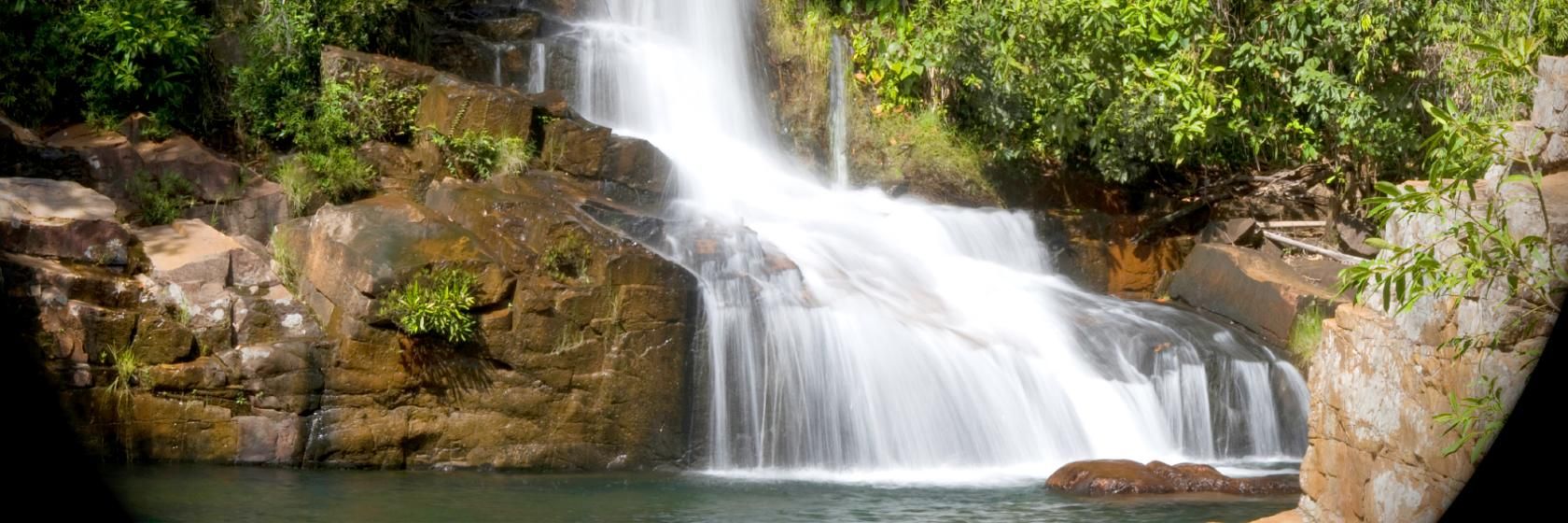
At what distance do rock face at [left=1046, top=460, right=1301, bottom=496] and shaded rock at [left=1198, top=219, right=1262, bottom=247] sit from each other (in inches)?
241

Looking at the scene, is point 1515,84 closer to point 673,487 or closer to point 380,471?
point 673,487

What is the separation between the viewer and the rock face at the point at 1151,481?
984 cm

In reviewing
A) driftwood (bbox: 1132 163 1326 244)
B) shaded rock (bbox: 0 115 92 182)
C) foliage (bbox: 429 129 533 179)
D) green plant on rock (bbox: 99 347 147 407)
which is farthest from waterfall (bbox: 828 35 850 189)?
green plant on rock (bbox: 99 347 147 407)

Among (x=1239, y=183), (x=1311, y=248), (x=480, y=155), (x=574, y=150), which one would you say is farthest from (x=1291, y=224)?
(x=480, y=155)

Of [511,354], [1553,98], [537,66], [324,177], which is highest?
[537,66]

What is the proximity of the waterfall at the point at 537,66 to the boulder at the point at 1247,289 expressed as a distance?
744 cm

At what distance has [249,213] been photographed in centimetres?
1212

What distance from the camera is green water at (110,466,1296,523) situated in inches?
342

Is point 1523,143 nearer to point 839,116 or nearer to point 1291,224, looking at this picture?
point 1291,224

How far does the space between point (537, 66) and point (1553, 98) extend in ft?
38.6

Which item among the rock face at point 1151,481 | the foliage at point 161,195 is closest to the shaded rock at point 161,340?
the foliage at point 161,195

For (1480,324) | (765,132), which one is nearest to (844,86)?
(765,132)

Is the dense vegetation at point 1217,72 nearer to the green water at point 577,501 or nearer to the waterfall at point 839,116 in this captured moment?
the waterfall at point 839,116

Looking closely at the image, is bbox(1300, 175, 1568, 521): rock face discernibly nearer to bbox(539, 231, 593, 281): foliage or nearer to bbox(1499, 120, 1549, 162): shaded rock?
bbox(1499, 120, 1549, 162): shaded rock
